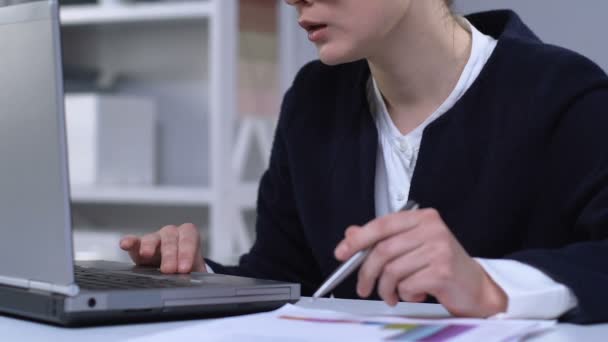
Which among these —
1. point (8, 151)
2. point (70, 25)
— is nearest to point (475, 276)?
point (8, 151)

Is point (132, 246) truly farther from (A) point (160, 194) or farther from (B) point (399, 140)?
(A) point (160, 194)

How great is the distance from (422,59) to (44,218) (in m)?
0.62

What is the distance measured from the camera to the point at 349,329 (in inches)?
26.7

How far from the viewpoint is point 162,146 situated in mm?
2756

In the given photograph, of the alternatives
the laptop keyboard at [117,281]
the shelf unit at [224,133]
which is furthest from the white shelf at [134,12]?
the laptop keyboard at [117,281]

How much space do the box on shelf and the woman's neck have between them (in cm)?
142

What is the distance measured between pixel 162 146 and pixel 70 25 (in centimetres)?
43

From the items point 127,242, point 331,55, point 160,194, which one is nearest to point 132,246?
point 127,242

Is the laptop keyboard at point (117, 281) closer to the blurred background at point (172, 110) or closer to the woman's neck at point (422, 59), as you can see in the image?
→ the woman's neck at point (422, 59)

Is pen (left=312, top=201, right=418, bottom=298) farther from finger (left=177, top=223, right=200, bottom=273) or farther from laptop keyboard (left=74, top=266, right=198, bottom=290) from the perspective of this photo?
finger (left=177, top=223, right=200, bottom=273)

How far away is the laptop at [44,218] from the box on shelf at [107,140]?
1.70 m

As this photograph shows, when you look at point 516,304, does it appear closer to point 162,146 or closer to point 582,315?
point 582,315

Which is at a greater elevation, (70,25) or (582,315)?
(70,25)

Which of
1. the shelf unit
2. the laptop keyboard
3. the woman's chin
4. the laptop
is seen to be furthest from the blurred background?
the laptop
